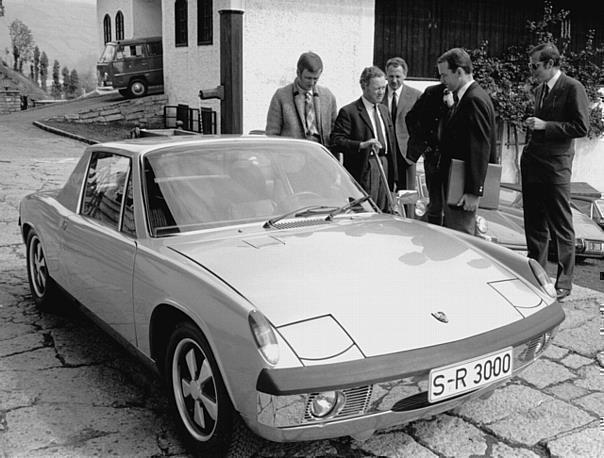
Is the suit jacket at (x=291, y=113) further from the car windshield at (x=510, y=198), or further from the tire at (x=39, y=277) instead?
the car windshield at (x=510, y=198)

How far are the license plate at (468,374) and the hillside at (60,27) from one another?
4550 inches

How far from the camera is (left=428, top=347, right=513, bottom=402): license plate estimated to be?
7.81 feet

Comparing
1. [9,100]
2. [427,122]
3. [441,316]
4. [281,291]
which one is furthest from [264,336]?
[9,100]

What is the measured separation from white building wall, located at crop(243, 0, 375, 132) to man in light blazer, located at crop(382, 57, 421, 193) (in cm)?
706

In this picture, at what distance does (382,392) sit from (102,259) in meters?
1.79

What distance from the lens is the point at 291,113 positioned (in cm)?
528

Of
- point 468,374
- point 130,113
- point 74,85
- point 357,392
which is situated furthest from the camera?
point 74,85

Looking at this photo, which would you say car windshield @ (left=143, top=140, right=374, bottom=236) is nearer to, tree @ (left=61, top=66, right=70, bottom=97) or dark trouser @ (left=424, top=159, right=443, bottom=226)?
dark trouser @ (left=424, top=159, right=443, bottom=226)

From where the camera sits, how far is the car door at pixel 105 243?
10.5 feet

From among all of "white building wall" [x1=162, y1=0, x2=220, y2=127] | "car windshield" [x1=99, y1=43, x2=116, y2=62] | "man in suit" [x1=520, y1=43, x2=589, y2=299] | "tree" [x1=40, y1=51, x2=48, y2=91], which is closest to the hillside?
"tree" [x1=40, y1=51, x2=48, y2=91]

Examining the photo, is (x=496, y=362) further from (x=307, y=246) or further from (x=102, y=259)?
(x=102, y=259)

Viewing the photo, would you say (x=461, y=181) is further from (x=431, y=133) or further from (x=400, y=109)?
(x=400, y=109)

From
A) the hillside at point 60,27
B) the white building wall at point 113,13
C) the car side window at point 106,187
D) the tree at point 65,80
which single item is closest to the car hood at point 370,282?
the car side window at point 106,187

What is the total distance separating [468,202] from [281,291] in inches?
90.8
